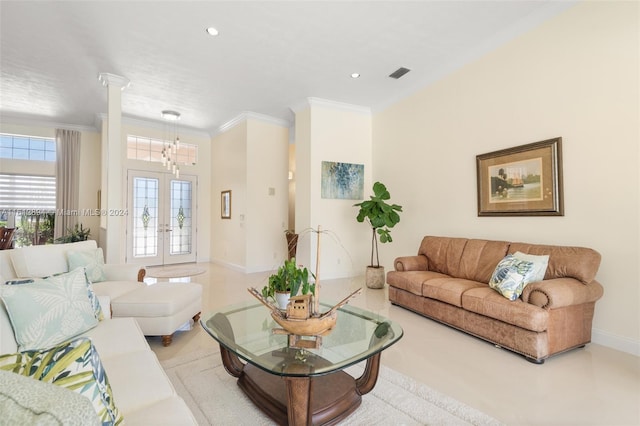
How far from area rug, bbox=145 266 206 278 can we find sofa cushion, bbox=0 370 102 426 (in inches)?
235

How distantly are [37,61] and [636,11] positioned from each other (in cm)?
697

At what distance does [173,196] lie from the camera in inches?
300

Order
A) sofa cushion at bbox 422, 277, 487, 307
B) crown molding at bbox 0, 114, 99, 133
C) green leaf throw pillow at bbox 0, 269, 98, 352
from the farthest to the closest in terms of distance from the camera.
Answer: crown molding at bbox 0, 114, 99, 133, sofa cushion at bbox 422, 277, 487, 307, green leaf throw pillow at bbox 0, 269, 98, 352

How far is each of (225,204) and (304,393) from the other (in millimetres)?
6299

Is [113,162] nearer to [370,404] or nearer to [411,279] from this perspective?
[411,279]

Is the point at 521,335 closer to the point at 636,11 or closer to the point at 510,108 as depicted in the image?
the point at 510,108

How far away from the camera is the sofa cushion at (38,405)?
512 mm

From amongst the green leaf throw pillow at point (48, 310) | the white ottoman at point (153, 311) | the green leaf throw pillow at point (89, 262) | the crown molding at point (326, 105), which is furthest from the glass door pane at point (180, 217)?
the green leaf throw pillow at point (48, 310)

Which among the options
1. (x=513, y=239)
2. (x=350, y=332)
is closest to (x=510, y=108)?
(x=513, y=239)

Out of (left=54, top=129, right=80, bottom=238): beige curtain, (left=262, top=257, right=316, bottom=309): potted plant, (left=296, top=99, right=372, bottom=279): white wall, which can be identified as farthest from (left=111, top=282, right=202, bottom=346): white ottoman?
(left=54, top=129, right=80, bottom=238): beige curtain

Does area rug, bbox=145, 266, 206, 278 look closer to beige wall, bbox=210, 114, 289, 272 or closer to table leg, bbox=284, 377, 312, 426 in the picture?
beige wall, bbox=210, 114, 289, 272

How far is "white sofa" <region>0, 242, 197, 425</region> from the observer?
1195 millimetres

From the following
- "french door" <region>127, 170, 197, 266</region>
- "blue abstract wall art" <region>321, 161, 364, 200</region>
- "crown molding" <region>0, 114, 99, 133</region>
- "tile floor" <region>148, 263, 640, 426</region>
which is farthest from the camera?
"french door" <region>127, 170, 197, 266</region>

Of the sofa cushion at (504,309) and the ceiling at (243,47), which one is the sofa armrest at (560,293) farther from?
the ceiling at (243,47)
